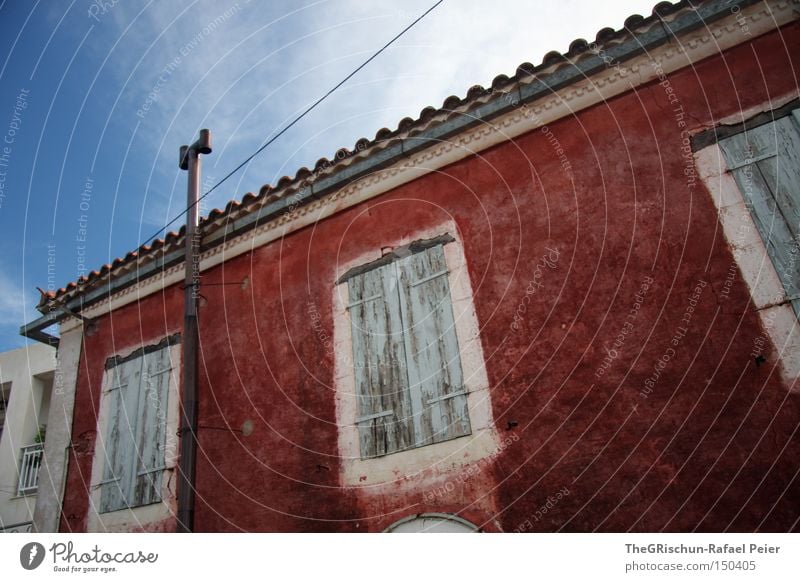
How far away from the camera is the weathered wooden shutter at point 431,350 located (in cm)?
563

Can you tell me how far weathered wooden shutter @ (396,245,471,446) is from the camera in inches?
222

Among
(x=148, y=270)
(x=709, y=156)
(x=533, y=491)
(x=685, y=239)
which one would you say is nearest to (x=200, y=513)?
(x=148, y=270)

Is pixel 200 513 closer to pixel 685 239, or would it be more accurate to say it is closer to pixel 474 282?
pixel 474 282

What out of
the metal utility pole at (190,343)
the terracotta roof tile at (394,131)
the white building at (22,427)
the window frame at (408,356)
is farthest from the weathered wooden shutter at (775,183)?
the white building at (22,427)

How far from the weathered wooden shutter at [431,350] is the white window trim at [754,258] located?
2593 millimetres

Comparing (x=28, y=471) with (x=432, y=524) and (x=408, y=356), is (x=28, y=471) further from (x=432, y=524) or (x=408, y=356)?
(x=432, y=524)

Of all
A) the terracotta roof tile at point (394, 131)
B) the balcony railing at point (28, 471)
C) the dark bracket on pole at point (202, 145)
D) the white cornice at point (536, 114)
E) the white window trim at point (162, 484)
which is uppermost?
the dark bracket on pole at point (202, 145)

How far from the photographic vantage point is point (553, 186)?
5797 millimetres

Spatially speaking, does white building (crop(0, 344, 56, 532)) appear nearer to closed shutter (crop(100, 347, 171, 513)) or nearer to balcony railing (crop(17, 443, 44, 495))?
balcony railing (crop(17, 443, 44, 495))

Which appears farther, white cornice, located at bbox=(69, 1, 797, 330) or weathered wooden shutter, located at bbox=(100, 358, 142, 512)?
weathered wooden shutter, located at bbox=(100, 358, 142, 512)

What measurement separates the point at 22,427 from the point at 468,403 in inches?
603
